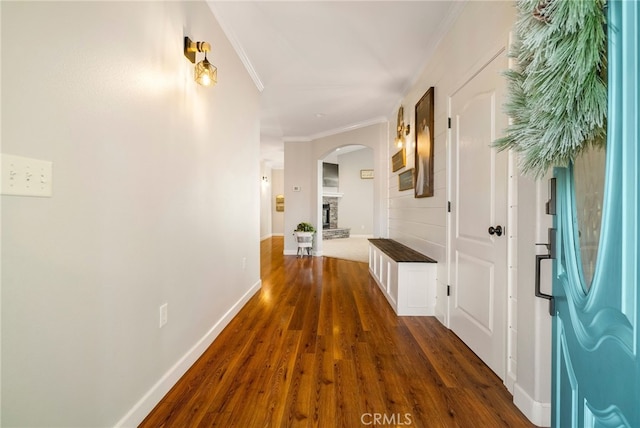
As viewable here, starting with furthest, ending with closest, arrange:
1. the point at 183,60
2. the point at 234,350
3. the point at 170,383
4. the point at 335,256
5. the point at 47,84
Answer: the point at 335,256 < the point at 234,350 < the point at 183,60 < the point at 170,383 < the point at 47,84

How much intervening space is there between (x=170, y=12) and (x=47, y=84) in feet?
3.49

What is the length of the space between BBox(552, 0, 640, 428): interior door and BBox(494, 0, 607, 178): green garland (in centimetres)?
3

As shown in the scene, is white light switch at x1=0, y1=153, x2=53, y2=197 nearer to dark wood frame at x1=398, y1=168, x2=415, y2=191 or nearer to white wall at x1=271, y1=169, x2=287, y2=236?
dark wood frame at x1=398, y1=168, x2=415, y2=191

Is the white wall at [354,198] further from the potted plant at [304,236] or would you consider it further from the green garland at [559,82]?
the green garland at [559,82]

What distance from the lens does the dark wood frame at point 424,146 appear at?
281 cm

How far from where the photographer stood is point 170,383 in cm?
160

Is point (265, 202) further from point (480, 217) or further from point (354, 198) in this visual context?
point (480, 217)

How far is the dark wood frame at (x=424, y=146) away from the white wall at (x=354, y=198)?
283 inches


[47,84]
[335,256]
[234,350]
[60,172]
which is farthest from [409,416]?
[335,256]

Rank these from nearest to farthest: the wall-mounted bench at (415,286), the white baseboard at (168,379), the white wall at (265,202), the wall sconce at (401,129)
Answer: the white baseboard at (168,379) < the wall-mounted bench at (415,286) < the wall sconce at (401,129) < the white wall at (265,202)

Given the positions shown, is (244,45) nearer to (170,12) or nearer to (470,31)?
(170,12)

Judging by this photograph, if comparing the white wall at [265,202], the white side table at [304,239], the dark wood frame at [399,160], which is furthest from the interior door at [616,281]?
the white wall at [265,202]

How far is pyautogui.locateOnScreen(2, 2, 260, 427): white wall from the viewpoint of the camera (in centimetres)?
85

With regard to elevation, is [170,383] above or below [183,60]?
below
